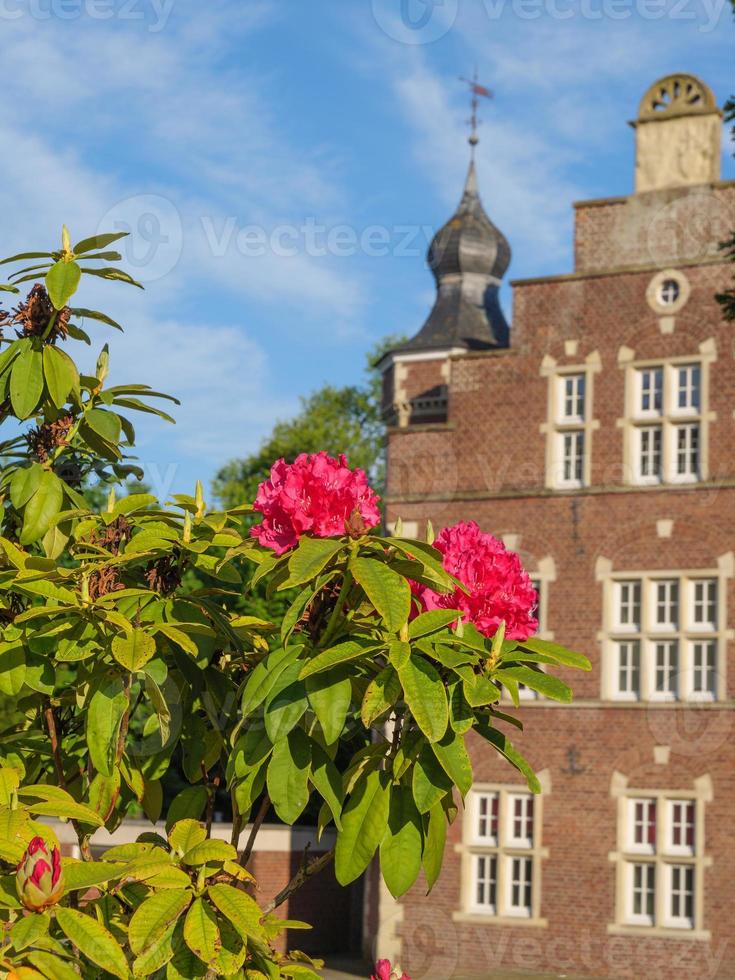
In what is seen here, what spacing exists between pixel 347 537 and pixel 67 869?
1.15m

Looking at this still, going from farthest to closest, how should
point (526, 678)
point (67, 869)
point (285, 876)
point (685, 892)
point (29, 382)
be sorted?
point (285, 876) → point (685, 892) → point (29, 382) → point (526, 678) → point (67, 869)

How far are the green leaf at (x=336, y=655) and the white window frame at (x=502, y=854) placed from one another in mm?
18827

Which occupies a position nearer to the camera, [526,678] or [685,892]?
[526,678]

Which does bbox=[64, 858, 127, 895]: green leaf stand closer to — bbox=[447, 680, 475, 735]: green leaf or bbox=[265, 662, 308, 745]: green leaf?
bbox=[265, 662, 308, 745]: green leaf

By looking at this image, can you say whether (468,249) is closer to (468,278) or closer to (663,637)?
(468,278)

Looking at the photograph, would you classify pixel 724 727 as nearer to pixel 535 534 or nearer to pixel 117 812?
pixel 535 534

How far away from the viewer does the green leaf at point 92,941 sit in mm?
3365

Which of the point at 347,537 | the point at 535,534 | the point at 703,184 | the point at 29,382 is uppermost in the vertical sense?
the point at 703,184

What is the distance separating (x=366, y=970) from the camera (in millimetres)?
23375

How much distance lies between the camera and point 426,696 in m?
3.65

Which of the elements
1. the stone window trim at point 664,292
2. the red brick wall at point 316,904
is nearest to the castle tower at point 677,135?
the stone window trim at point 664,292

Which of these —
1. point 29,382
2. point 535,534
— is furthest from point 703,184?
point 29,382

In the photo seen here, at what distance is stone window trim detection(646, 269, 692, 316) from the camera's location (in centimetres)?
2270

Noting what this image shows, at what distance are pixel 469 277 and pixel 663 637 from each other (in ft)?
36.2
